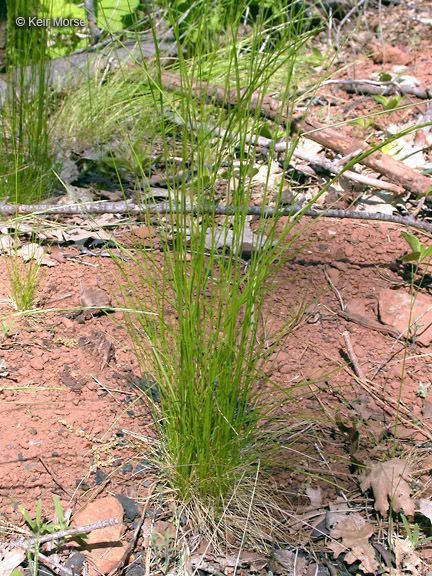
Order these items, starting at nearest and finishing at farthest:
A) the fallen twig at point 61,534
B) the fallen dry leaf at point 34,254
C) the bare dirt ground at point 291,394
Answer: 1. the fallen twig at point 61,534
2. the bare dirt ground at point 291,394
3. the fallen dry leaf at point 34,254

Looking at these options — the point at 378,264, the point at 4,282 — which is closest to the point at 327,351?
the point at 378,264

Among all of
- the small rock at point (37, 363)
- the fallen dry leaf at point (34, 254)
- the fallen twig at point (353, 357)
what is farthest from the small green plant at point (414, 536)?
the fallen dry leaf at point (34, 254)

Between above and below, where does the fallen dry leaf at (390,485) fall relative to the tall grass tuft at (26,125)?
below

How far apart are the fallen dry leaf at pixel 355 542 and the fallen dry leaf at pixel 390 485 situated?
0.06 meters

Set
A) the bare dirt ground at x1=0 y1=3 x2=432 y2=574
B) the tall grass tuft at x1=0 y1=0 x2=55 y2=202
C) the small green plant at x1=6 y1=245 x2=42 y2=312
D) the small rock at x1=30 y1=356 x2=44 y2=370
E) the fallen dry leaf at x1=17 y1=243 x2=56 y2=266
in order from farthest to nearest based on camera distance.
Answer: the tall grass tuft at x1=0 y1=0 x2=55 y2=202 < the fallen dry leaf at x1=17 y1=243 x2=56 y2=266 < the small green plant at x1=6 y1=245 x2=42 y2=312 < the small rock at x1=30 y1=356 x2=44 y2=370 < the bare dirt ground at x1=0 y1=3 x2=432 y2=574

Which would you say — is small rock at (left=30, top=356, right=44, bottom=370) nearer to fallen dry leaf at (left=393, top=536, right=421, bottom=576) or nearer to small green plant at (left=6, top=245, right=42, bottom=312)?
small green plant at (left=6, top=245, right=42, bottom=312)

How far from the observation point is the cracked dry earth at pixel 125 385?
1.49 meters

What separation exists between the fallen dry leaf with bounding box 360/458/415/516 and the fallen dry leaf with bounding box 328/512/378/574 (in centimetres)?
6

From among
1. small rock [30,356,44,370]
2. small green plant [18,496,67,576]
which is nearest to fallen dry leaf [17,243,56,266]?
small rock [30,356,44,370]

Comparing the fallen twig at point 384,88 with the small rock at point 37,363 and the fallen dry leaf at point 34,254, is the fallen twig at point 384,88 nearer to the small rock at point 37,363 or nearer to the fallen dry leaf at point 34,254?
the fallen dry leaf at point 34,254

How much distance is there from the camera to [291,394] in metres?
1.70

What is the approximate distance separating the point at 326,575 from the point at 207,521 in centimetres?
31

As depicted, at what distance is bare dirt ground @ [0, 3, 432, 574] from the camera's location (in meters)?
1.46

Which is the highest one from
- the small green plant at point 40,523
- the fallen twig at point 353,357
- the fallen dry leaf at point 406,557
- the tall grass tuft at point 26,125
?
the tall grass tuft at point 26,125
